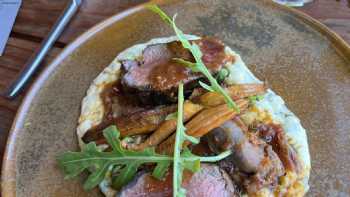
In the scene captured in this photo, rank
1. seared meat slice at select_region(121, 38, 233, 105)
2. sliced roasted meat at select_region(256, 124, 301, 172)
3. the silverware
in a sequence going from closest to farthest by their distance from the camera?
sliced roasted meat at select_region(256, 124, 301, 172) → seared meat slice at select_region(121, 38, 233, 105) → the silverware

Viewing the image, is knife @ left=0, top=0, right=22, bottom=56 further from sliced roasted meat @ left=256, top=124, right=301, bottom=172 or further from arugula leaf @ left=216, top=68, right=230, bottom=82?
sliced roasted meat @ left=256, top=124, right=301, bottom=172

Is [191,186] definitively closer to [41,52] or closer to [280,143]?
[280,143]

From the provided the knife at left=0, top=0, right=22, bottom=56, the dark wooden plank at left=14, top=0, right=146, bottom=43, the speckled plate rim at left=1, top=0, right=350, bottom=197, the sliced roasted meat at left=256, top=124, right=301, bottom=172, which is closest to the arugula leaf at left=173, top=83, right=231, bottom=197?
the sliced roasted meat at left=256, top=124, right=301, bottom=172

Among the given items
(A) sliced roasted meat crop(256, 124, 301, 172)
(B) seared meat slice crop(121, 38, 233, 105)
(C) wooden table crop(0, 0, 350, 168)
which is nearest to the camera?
(A) sliced roasted meat crop(256, 124, 301, 172)

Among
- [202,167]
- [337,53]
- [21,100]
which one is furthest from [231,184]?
[21,100]

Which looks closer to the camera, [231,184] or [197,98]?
[231,184]

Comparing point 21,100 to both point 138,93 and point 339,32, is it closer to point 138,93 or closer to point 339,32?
point 138,93

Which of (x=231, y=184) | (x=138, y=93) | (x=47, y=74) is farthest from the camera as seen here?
(x=47, y=74)
